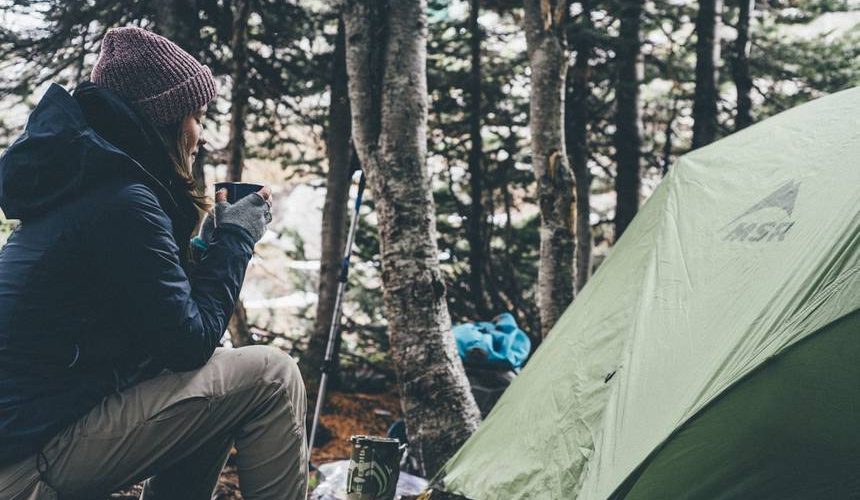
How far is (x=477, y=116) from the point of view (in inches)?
324

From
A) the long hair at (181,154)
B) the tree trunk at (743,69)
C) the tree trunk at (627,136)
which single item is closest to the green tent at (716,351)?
the long hair at (181,154)

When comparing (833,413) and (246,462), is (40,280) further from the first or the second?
(833,413)

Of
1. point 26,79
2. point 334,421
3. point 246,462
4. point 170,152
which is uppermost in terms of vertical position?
point 26,79

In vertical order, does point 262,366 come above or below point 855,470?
above

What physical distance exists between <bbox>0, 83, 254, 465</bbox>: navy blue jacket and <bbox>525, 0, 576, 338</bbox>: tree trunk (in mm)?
4163

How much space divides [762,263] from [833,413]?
0.60 meters

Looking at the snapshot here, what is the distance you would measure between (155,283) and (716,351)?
1.82 m

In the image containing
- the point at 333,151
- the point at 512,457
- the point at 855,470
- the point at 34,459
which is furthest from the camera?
the point at 333,151

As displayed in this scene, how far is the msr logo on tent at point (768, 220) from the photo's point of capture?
2760 millimetres

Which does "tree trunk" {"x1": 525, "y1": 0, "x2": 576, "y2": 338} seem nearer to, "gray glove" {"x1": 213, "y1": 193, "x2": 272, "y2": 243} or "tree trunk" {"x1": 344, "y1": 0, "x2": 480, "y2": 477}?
"tree trunk" {"x1": 344, "y1": 0, "x2": 480, "y2": 477}

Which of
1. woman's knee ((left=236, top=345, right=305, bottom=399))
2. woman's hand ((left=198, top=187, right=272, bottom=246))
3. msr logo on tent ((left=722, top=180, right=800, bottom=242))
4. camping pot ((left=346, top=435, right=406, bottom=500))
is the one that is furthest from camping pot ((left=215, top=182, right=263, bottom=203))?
msr logo on tent ((left=722, top=180, right=800, bottom=242))

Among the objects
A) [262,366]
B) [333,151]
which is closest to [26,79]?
[333,151]

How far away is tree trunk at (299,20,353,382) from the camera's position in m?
7.43

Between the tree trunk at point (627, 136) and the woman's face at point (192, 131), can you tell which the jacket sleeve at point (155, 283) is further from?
the tree trunk at point (627, 136)
